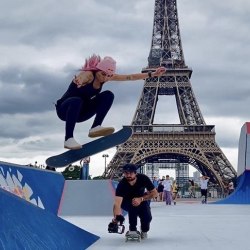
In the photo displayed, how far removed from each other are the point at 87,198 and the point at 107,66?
646cm

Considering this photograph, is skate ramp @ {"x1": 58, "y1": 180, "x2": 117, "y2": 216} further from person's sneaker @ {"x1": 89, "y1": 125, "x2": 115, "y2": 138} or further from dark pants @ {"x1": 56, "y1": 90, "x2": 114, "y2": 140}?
dark pants @ {"x1": 56, "y1": 90, "x2": 114, "y2": 140}

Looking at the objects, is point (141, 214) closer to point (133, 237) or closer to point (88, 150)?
point (133, 237)

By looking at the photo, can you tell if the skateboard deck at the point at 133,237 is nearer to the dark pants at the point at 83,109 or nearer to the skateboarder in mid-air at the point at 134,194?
the skateboarder in mid-air at the point at 134,194

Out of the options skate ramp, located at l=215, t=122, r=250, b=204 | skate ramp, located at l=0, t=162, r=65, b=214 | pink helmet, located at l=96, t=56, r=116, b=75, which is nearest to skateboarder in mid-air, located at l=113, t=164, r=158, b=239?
skate ramp, located at l=0, t=162, r=65, b=214

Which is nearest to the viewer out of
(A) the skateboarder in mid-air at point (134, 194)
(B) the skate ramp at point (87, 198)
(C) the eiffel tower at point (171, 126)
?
(A) the skateboarder in mid-air at point (134, 194)

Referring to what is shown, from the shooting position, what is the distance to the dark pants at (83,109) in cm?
698

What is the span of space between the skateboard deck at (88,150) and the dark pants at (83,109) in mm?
728

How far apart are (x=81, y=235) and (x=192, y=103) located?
4952cm

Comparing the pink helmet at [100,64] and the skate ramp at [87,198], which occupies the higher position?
the pink helmet at [100,64]

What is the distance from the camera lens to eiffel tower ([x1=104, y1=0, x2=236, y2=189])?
4909 centimetres

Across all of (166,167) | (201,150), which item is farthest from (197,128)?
(166,167)

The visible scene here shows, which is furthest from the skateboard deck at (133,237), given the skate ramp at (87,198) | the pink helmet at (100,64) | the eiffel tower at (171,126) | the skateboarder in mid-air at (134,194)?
the eiffel tower at (171,126)

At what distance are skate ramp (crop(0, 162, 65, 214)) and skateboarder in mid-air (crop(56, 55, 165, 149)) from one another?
75 cm

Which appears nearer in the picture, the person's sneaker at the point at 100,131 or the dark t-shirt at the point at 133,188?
the dark t-shirt at the point at 133,188
